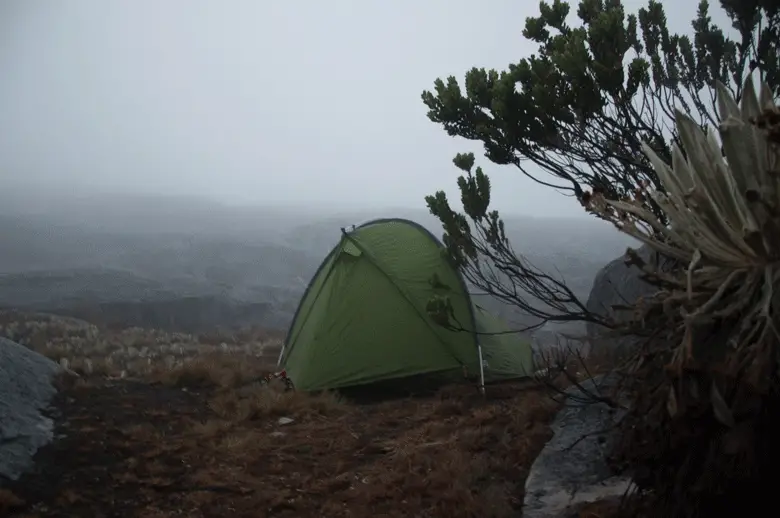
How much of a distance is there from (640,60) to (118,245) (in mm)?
34454

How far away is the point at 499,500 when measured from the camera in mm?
4000

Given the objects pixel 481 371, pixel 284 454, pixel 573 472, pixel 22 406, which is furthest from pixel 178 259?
pixel 573 472

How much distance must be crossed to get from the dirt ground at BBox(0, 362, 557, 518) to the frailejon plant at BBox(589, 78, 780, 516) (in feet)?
5.56

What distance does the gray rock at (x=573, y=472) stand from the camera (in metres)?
3.70

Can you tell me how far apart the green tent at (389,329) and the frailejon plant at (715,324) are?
15.8 feet

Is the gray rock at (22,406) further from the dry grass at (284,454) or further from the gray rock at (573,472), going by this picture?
the gray rock at (573,472)

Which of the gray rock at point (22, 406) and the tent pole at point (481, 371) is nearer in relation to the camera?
the gray rock at point (22, 406)

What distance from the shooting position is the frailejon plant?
2.20 metres

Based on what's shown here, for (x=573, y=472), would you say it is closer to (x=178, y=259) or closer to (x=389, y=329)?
(x=389, y=329)

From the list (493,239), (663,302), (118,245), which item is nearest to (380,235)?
(493,239)

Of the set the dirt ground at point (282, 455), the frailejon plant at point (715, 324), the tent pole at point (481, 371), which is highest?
the frailejon plant at point (715, 324)

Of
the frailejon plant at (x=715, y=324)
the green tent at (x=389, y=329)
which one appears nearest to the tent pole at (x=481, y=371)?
the green tent at (x=389, y=329)

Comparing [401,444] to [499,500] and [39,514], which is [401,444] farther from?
[39,514]

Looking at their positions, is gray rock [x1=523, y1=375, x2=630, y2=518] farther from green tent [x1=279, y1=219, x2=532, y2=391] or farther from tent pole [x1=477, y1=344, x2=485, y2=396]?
green tent [x1=279, y1=219, x2=532, y2=391]
